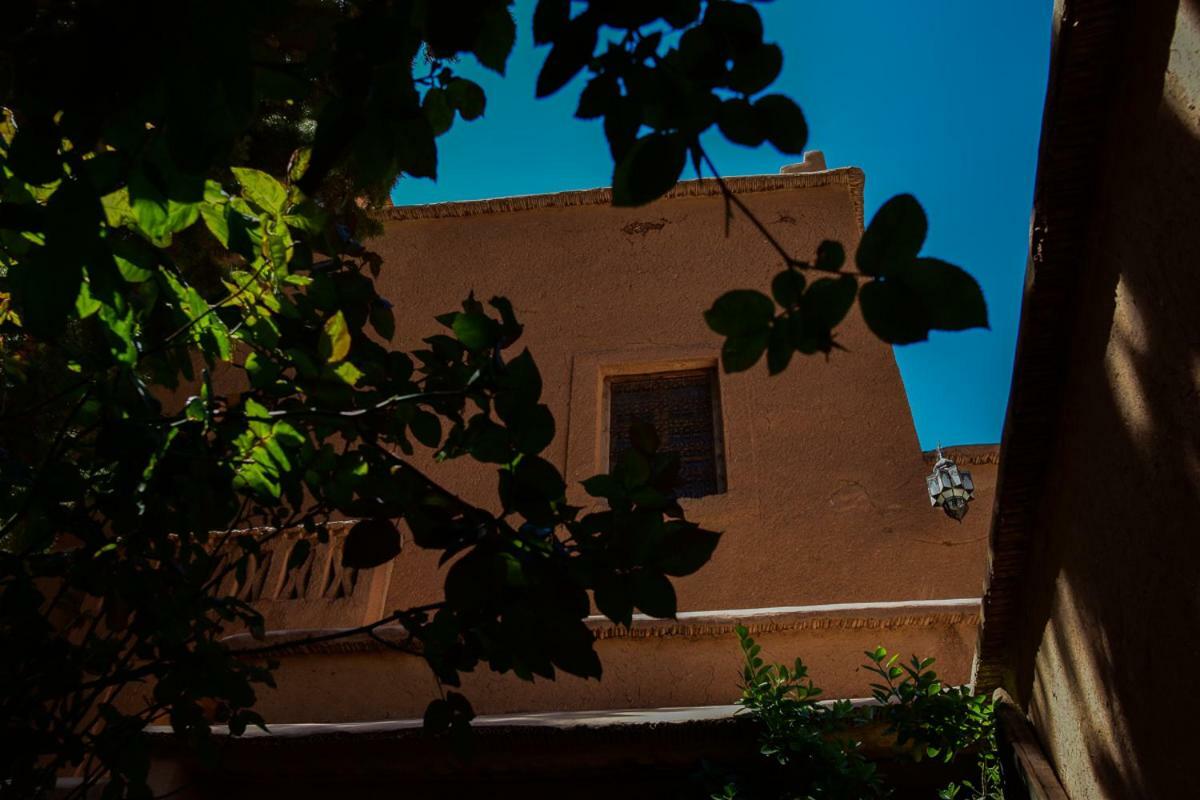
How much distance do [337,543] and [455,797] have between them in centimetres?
236

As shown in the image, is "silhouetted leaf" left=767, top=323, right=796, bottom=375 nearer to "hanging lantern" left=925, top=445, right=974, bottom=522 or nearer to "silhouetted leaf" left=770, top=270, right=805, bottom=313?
"silhouetted leaf" left=770, top=270, right=805, bottom=313

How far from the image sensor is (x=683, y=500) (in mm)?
6309

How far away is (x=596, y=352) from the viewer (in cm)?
736

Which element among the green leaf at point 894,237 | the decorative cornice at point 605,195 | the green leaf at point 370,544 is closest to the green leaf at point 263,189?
the green leaf at point 370,544

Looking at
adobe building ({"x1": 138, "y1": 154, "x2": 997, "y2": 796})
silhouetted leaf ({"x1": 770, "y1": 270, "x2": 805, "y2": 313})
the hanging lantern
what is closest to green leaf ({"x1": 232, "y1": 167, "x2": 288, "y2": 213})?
silhouetted leaf ({"x1": 770, "y1": 270, "x2": 805, "y2": 313})

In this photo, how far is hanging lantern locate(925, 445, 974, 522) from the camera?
18.8ft

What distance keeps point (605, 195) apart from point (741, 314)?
7.21m

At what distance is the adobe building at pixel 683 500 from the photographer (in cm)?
495

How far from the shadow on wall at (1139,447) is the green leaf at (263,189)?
5.95 ft

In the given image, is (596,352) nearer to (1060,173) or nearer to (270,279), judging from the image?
Result: (270,279)

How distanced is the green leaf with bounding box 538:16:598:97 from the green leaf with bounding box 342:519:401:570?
98 cm

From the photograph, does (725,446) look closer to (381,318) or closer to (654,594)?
(381,318)

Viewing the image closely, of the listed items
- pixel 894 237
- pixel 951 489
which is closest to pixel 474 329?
pixel 894 237

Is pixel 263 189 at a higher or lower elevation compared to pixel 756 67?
higher
